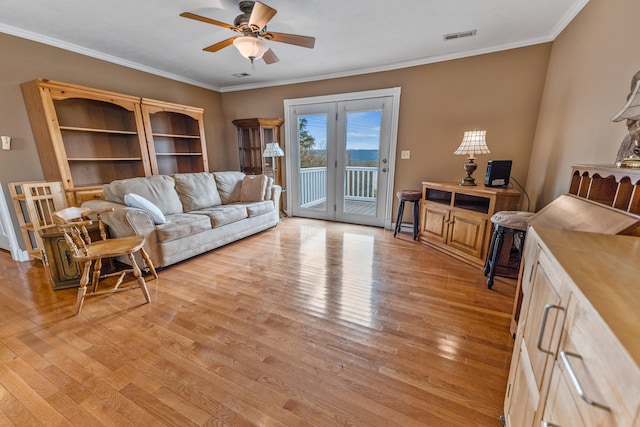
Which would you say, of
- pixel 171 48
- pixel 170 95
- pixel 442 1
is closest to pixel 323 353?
pixel 442 1

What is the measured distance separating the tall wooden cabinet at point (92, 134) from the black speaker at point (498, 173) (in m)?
4.23

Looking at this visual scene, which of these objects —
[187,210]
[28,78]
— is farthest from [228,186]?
[28,78]

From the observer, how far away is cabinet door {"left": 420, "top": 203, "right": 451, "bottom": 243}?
123 inches

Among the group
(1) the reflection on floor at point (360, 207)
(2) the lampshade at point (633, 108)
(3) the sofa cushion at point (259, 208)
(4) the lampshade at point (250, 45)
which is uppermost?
(4) the lampshade at point (250, 45)

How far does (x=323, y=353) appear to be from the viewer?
156 cm

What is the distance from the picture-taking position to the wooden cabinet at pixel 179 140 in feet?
13.5

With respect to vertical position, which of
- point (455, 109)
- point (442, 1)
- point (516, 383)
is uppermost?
point (442, 1)

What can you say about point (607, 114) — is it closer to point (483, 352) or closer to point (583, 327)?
point (483, 352)

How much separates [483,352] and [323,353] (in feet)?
3.19

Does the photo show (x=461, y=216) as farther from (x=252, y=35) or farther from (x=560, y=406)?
(x=252, y=35)

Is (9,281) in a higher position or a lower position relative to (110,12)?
lower

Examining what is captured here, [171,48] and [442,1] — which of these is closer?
[442,1]

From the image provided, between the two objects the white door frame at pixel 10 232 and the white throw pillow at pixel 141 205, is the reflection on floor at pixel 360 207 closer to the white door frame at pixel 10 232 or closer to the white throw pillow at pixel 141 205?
the white throw pillow at pixel 141 205

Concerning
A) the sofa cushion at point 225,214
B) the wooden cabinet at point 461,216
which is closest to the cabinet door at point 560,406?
the wooden cabinet at point 461,216
